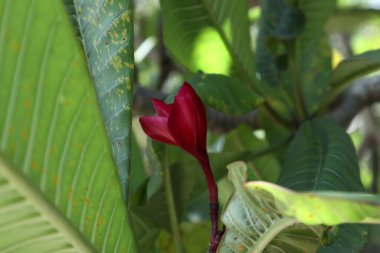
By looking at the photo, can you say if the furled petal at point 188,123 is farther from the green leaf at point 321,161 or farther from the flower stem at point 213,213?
the green leaf at point 321,161

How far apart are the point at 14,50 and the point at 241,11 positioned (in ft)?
1.93

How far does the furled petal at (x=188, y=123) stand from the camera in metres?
0.66

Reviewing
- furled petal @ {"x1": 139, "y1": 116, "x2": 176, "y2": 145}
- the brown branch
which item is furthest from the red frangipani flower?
the brown branch

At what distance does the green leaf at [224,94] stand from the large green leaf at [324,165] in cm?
11

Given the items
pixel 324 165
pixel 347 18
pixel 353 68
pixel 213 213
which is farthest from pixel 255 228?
pixel 347 18

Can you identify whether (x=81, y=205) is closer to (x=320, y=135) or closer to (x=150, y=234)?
(x=150, y=234)

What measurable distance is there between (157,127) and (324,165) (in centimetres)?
30

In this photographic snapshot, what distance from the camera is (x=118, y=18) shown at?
0.71m

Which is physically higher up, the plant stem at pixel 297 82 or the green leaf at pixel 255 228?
the green leaf at pixel 255 228

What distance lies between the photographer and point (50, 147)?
55cm

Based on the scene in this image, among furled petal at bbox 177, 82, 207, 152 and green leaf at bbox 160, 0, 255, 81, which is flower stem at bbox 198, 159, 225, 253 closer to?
furled petal at bbox 177, 82, 207, 152

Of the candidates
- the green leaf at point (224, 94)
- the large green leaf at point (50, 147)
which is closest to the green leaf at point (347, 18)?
the green leaf at point (224, 94)

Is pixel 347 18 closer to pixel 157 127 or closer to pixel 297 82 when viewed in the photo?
pixel 297 82

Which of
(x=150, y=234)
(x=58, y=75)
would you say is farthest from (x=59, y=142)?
(x=150, y=234)
